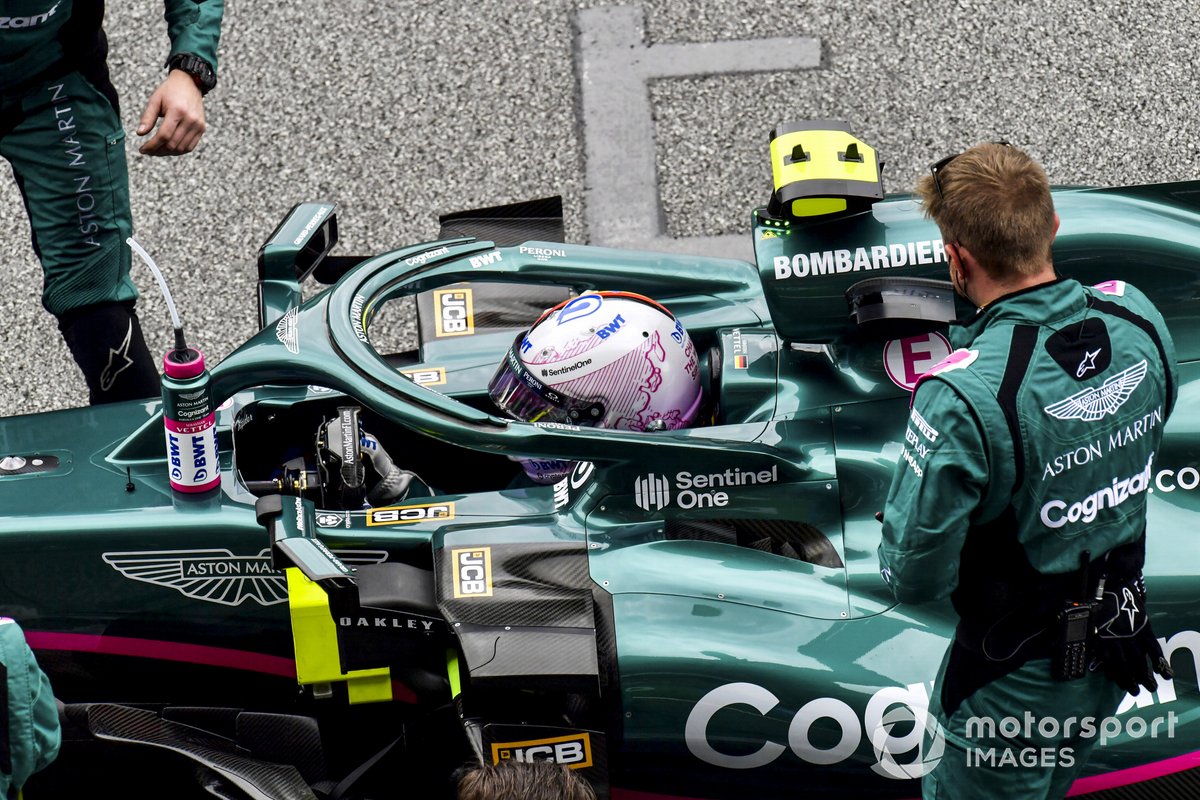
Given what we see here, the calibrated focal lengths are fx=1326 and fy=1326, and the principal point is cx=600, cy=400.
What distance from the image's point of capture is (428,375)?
3.45 m

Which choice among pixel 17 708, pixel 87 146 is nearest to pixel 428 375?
pixel 87 146

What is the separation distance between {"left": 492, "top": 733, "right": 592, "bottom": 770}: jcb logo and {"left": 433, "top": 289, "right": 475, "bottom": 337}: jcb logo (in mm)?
1213

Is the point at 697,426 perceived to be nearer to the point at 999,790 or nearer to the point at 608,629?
the point at 608,629

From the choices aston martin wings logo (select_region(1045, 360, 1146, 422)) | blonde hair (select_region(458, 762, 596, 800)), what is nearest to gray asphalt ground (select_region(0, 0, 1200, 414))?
blonde hair (select_region(458, 762, 596, 800))

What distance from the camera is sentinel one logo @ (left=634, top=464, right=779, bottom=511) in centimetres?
302

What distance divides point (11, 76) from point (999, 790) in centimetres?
309

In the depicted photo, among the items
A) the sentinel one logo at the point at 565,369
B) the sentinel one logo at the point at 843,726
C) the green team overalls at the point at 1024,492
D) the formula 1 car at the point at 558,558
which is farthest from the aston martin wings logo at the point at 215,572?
the green team overalls at the point at 1024,492

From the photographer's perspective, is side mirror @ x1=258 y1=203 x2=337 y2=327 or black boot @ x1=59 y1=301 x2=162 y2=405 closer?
side mirror @ x1=258 y1=203 x2=337 y2=327

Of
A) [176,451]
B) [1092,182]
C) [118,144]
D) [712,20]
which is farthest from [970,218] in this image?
[712,20]

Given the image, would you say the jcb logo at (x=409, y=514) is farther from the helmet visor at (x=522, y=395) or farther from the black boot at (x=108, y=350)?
the black boot at (x=108, y=350)

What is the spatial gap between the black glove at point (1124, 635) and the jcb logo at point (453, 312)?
1801 millimetres

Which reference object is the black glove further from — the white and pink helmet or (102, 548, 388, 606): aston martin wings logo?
(102, 548, 388, 606): aston martin wings logo

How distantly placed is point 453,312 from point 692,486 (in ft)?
3.11

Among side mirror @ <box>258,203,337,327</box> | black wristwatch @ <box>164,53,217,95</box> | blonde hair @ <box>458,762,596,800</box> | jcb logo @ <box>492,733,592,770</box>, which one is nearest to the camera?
blonde hair @ <box>458,762,596,800</box>
